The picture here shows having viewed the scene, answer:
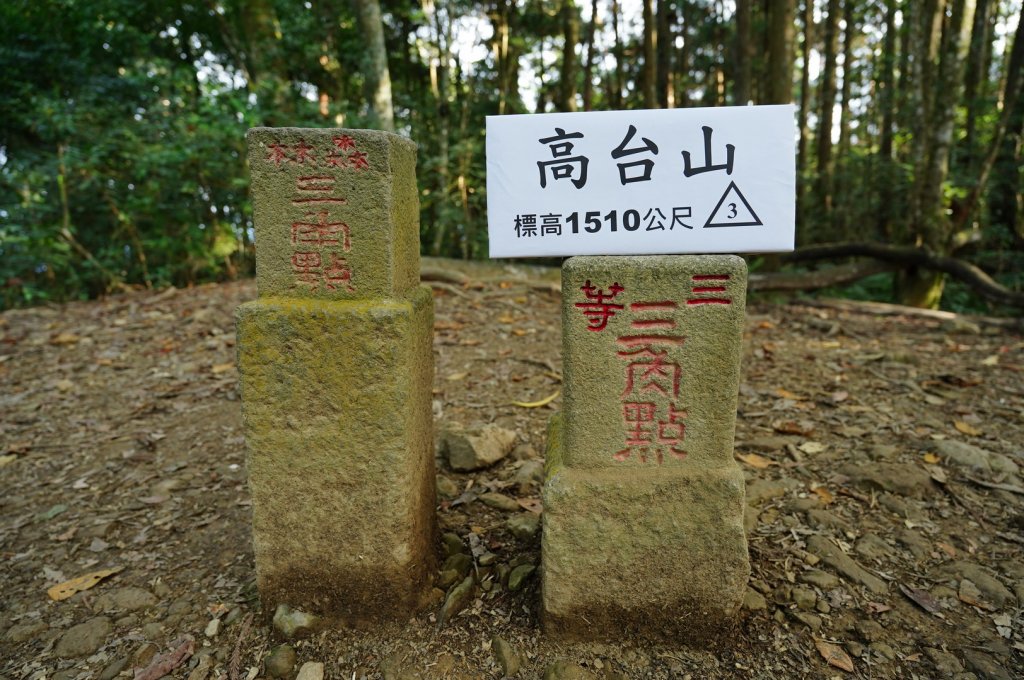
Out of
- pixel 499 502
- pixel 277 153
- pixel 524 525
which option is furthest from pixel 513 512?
pixel 277 153

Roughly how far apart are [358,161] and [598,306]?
2.70ft

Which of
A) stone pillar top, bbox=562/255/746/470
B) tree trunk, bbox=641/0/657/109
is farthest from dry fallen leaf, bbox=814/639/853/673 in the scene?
tree trunk, bbox=641/0/657/109

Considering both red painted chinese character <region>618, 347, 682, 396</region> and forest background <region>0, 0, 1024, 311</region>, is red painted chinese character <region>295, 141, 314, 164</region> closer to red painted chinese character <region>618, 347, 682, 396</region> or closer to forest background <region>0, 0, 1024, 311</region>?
red painted chinese character <region>618, 347, 682, 396</region>

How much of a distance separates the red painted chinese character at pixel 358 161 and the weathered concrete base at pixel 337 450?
0.40 m

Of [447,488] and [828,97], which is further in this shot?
[828,97]

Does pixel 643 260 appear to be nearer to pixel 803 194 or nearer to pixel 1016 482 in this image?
pixel 1016 482

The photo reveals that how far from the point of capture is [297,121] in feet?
19.7

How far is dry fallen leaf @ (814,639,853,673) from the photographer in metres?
1.92

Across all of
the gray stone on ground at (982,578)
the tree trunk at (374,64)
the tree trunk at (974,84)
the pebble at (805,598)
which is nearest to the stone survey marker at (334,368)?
the pebble at (805,598)

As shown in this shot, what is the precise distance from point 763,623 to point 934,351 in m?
3.62

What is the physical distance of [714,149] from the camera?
1712 mm

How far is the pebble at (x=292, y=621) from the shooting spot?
2.05 m

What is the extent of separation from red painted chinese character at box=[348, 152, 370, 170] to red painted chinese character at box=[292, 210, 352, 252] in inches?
6.4

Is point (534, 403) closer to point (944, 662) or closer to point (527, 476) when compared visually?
point (527, 476)
